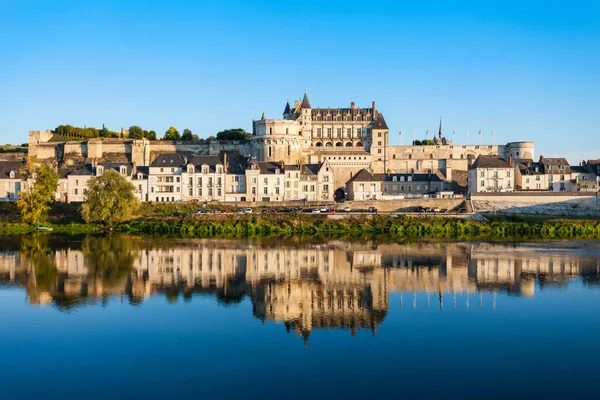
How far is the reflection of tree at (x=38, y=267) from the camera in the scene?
19.5m

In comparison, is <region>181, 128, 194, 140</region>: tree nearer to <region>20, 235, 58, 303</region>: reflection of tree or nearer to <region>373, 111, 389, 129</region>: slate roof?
<region>373, 111, 389, 129</region>: slate roof

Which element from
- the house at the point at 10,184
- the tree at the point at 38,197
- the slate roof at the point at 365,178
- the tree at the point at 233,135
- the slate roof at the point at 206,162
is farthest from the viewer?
the tree at the point at 233,135

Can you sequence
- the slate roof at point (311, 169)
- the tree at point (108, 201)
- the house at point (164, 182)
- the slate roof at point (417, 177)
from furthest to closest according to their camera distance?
the slate roof at point (417, 177)
the slate roof at point (311, 169)
the house at point (164, 182)
the tree at point (108, 201)

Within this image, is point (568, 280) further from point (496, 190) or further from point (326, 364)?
point (496, 190)

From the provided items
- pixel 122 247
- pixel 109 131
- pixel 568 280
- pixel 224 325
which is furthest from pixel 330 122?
pixel 224 325

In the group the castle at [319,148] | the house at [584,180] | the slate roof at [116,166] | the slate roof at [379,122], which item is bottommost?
the house at [584,180]

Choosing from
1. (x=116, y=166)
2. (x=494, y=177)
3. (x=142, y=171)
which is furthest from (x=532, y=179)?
(x=116, y=166)

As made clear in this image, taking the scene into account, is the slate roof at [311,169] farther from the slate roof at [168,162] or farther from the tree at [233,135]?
the tree at [233,135]

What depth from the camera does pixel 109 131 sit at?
224ft

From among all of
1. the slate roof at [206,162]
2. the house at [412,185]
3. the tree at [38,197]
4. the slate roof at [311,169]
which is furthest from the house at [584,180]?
the tree at [38,197]

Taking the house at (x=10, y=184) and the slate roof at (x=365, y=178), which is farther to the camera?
the slate roof at (x=365, y=178)

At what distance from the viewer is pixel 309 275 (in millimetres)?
22250

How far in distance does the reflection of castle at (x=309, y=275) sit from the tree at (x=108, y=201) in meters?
8.21

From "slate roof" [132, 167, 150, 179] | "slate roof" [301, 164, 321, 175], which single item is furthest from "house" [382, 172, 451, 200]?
"slate roof" [132, 167, 150, 179]
